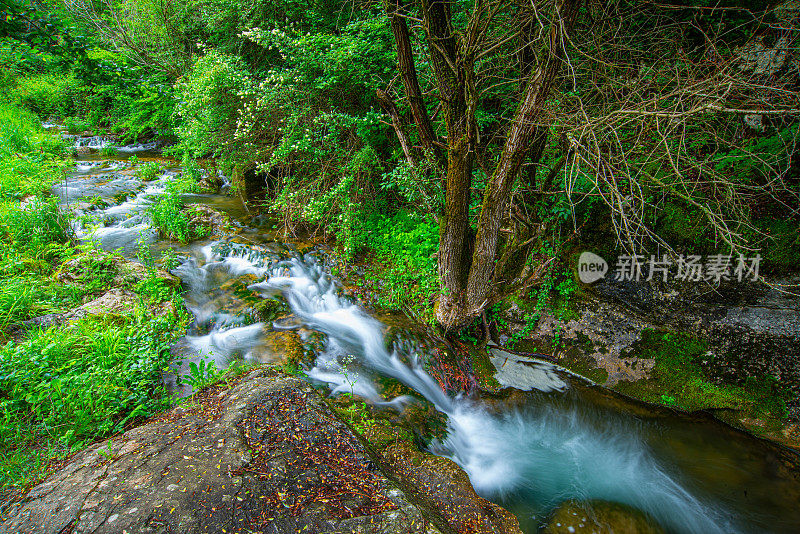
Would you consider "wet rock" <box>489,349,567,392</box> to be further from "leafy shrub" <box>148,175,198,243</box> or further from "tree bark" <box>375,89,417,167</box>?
"leafy shrub" <box>148,175,198,243</box>

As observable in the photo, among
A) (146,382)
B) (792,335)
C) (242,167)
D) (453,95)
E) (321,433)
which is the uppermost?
(453,95)

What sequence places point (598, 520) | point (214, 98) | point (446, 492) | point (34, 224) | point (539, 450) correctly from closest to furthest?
point (446, 492) → point (598, 520) → point (539, 450) → point (34, 224) → point (214, 98)

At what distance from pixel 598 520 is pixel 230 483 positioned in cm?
371

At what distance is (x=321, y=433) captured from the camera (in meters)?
2.67

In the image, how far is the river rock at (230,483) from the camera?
2.00 metres

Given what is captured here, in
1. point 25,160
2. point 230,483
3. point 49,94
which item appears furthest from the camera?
point 49,94

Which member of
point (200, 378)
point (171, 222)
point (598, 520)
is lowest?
point (598, 520)

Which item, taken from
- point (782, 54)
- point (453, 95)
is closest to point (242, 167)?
point (453, 95)

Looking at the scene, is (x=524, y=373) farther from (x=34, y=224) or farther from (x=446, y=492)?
Answer: (x=34, y=224)

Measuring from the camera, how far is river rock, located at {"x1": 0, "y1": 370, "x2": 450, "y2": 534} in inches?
78.5

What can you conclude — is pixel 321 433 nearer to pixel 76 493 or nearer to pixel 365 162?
pixel 76 493

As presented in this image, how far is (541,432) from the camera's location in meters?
4.63

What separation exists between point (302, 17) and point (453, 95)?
21.0 ft

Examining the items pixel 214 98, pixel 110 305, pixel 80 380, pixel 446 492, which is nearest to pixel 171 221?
pixel 214 98
